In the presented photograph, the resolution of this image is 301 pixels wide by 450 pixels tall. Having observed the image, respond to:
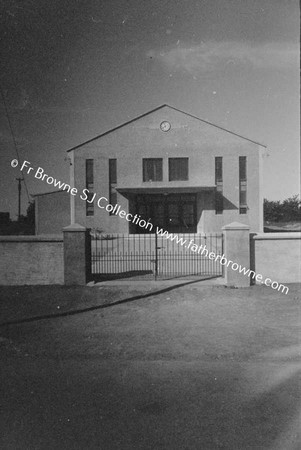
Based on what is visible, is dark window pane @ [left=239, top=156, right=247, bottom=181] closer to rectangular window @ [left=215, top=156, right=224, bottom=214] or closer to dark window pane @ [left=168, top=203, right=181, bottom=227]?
rectangular window @ [left=215, top=156, right=224, bottom=214]

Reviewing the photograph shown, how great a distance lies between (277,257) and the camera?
406 inches

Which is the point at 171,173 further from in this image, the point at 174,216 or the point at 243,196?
the point at 243,196

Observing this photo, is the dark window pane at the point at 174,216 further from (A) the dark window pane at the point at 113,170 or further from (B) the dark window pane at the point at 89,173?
(B) the dark window pane at the point at 89,173

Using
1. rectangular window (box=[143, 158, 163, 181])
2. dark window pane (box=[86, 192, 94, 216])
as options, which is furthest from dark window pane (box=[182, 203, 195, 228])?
dark window pane (box=[86, 192, 94, 216])

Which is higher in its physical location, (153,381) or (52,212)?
(52,212)

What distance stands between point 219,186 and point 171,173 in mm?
4338

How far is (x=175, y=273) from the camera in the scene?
39.1 ft

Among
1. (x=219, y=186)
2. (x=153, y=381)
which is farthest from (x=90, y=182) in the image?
(x=153, y=381)

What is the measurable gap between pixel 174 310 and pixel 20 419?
15.0ft

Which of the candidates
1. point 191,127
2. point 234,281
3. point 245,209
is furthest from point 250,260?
point 191,127

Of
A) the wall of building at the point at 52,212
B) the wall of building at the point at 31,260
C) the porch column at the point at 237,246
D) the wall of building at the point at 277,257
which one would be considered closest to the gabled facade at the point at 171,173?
the wall of building at the point at 52,212

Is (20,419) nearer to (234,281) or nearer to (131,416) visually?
(131,416)

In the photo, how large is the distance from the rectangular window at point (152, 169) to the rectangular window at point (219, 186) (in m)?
4.90

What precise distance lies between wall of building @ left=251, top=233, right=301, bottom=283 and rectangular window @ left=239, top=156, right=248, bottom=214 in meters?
18.4
